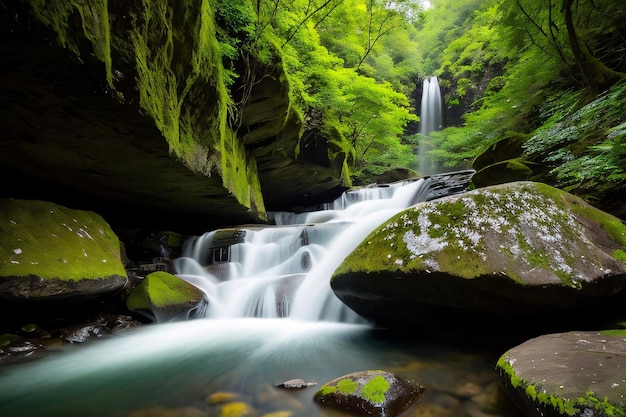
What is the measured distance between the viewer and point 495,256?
3.12 metres

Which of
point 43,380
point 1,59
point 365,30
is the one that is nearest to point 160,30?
point 1,59

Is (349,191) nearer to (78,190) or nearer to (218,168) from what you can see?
(218,168)

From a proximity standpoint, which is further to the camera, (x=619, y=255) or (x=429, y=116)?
(x=429, y=116)

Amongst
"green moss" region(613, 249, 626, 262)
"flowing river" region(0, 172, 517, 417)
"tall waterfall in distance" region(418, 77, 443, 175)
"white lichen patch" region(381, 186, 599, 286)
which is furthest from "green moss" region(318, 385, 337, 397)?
"tall waterfall in distance" region(418, 77, 443, 175)

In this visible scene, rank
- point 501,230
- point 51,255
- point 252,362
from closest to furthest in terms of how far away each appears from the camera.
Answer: point 501,230
point 252,362
point 51,255

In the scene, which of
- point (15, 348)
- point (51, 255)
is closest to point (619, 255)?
point (51, 255)

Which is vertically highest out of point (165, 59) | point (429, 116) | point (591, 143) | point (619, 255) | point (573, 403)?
point (429, 116)

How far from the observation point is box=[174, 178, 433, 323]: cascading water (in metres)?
5.84

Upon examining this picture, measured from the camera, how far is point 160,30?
11.6 feet

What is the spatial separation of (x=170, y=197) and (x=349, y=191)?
8693 mm

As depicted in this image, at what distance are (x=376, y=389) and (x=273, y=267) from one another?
5518 mm

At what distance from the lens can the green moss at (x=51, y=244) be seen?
4016 millimetres

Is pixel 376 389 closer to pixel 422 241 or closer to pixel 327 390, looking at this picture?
pixel 327 390

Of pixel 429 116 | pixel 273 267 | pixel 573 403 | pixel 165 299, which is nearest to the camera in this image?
pixel 573 403
